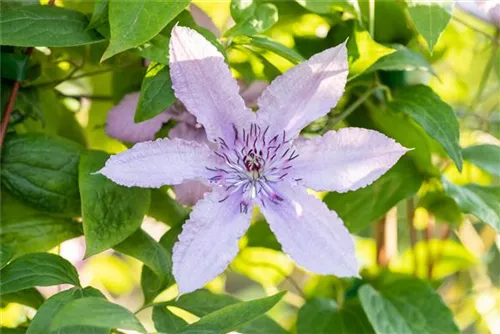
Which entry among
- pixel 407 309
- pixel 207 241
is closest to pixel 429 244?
pixel 407 309

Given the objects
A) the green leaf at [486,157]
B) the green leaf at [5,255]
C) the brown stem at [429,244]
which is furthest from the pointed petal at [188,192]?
the brown stem at [429,244]

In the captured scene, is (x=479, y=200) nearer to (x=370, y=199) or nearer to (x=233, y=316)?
(x=370, y=199)

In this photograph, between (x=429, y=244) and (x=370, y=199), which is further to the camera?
(x=429, y=244)

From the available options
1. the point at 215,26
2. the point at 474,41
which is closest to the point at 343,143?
the point at 215,26

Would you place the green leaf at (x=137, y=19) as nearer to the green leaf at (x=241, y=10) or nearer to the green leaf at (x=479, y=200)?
the green leaf at (x=241, y=10)

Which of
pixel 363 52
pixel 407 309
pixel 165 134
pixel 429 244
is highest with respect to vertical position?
pixel 363 52

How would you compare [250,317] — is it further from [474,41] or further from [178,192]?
[474,41]

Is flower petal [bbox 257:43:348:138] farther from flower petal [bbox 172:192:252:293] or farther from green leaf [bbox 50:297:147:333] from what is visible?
green leaf [bbox 50:297:147:333]
